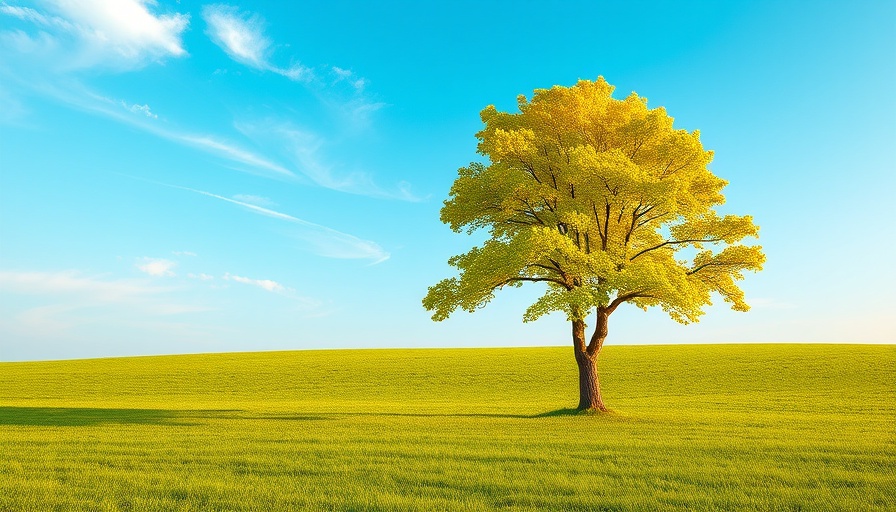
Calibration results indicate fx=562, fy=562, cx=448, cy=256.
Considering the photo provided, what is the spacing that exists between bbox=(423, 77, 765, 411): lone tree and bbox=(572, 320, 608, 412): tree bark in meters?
0.05

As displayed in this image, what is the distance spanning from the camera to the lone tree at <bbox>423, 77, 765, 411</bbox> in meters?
25.4

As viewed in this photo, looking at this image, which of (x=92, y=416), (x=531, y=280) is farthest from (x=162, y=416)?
(x=531, y=280)

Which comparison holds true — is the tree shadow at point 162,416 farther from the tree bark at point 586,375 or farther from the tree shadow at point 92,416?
the tree bark at point 586,375

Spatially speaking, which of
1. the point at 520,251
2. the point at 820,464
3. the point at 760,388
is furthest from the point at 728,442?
the point at 760,388

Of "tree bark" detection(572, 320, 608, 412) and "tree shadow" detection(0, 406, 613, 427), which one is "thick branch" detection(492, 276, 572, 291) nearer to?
"tree bark" detection(572, 320, 608, 412)

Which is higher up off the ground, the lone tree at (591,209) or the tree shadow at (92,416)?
the lone tree at (591,209)

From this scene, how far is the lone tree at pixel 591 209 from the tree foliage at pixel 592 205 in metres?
0.05

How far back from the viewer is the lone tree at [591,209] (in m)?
25.4

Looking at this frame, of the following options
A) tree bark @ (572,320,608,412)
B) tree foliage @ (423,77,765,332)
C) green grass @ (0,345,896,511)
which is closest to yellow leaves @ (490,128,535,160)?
tree foliage @ (423,77,765,332)

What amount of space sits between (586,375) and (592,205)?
328 inches

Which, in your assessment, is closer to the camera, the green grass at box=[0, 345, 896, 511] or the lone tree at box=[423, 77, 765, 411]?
the green grass at box=[0, 345, 896, 511]

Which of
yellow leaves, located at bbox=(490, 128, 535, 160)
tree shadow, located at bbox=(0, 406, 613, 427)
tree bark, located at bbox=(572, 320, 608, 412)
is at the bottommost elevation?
tree shadow, located at bbox=(0, 406, 613, 427)

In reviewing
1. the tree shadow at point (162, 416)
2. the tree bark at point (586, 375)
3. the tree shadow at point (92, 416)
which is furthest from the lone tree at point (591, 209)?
the tree shadow at point (92, 416)

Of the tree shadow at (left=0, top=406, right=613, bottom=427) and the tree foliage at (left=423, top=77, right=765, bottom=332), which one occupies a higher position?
the tree foliage at (left=423, top=77, right=765, bottom=332)
